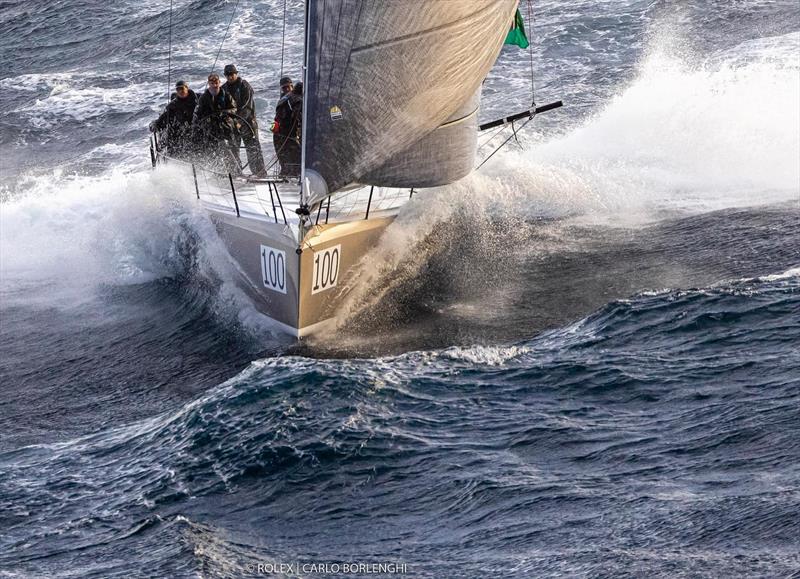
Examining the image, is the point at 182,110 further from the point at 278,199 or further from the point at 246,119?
the point at 278,199

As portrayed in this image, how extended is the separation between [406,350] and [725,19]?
13.1m

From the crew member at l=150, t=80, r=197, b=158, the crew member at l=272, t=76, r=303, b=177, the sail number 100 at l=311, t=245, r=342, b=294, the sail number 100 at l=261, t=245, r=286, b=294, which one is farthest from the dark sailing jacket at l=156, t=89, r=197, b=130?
the sail number 100 at l=311, t=245, r=342, b=294

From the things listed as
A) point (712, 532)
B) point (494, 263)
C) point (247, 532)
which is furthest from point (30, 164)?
point (712, 532)

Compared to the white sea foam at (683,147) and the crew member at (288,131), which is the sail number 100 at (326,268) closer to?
the crew member at (288,131)

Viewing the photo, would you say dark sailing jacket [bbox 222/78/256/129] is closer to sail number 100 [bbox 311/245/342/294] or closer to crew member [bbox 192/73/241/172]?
crew member [bbox 192/73/241/172]

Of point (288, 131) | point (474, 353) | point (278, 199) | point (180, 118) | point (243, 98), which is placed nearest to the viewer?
point (474, 353)

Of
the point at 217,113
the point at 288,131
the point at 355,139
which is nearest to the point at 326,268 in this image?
the point at 355,139

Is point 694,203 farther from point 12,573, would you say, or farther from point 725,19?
point 12,573

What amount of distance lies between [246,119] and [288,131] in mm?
892

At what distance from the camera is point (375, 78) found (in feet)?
36.3

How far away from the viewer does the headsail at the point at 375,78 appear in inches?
434

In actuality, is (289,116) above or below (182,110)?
above

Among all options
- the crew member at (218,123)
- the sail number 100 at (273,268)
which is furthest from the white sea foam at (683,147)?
the sail number 100 at (273,268)

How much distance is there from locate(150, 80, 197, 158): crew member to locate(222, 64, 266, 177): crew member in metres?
0.72
